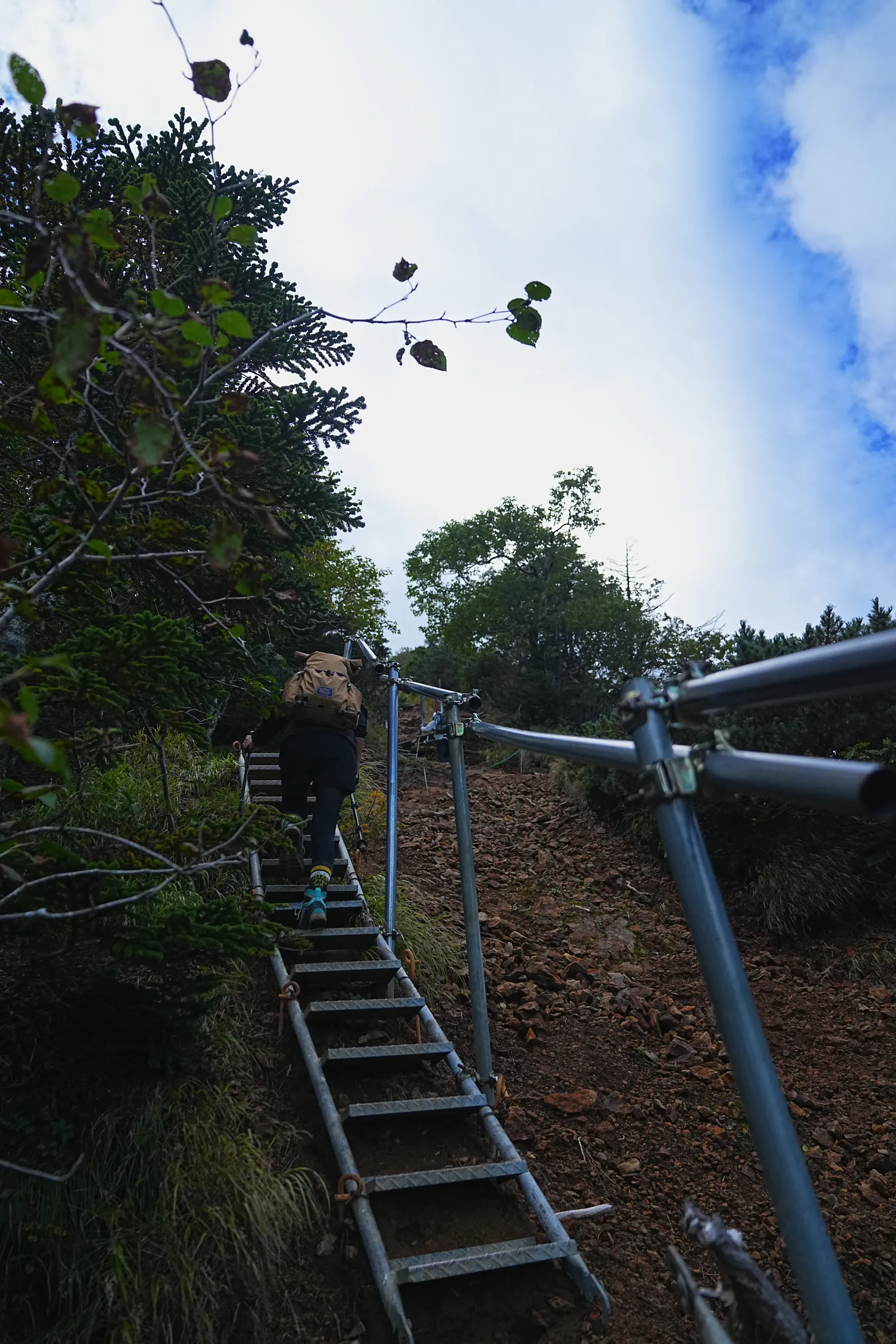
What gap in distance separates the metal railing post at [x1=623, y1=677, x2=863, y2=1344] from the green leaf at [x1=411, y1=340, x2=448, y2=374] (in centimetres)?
181

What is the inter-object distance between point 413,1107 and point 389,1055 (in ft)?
1.00

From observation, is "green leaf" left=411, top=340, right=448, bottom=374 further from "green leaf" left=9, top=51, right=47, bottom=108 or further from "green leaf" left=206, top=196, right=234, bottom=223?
"green leaf" left=9, top=51, right=47, bottom=108

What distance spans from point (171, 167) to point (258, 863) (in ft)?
24.5

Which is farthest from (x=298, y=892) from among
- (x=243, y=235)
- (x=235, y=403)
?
(x=243, y=235)

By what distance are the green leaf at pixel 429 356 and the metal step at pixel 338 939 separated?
2.94 metres

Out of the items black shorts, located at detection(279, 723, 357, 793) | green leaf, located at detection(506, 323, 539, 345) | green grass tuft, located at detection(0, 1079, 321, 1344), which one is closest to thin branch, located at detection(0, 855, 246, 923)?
green grass tuft, located at detection(0, 1079, 321, 1344)

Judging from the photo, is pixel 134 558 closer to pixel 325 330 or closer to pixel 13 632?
pixel 13 632

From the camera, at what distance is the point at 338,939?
4.39 metres

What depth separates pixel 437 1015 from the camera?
4.64 meters

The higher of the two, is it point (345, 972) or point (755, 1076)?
point (755, 1076)

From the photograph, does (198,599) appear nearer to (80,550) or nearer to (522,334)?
(80,550)

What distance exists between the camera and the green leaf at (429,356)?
8.48 feet

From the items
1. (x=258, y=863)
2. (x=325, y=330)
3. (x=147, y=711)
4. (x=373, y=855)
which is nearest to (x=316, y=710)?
(x=258, y=863)

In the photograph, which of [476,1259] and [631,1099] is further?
[631,1099]
